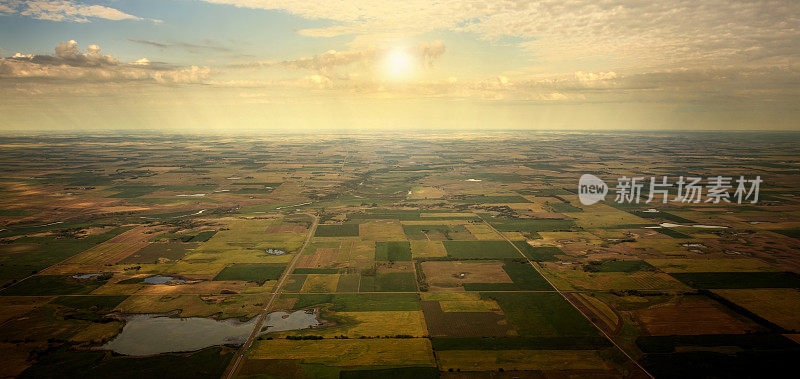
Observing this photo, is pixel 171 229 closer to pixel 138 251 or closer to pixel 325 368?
pixel 138 251

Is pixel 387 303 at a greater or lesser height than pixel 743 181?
lesser

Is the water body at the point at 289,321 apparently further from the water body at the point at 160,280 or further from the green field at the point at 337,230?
the green field at the point at 337,230

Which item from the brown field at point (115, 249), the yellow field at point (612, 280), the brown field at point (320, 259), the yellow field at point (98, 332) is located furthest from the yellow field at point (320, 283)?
the brown field at point (115, 249)

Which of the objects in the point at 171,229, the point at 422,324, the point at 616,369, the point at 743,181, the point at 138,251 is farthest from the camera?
the point at 743,181

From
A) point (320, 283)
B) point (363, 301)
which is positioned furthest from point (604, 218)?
point (320, 283)

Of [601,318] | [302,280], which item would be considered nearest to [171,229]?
[302,280]
